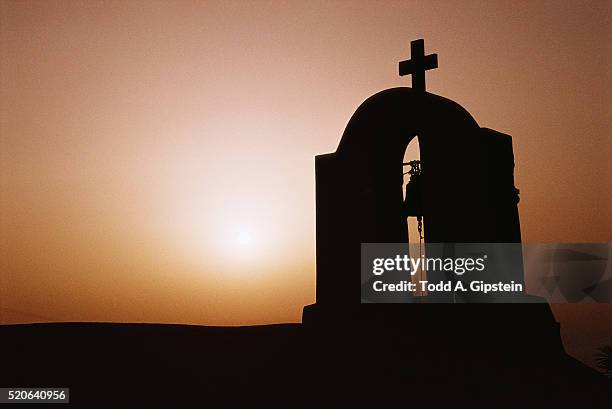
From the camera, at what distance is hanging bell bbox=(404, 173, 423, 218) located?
6918mm

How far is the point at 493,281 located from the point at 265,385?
10.4 feet

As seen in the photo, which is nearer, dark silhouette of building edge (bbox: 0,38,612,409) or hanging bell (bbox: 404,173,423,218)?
dark silhouette of building edge (bbox: 0,38,612,409)

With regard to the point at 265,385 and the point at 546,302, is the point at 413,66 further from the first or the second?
the point at 265,385

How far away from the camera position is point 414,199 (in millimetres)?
6945

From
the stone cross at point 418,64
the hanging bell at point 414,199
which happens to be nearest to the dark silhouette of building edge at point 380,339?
the stone cross at point 418,64

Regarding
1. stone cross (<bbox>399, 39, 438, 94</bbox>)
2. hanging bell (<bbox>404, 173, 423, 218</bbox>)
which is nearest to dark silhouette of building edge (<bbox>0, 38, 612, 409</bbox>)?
stone cross (<bbox>399, 39, 438, 94</bbox>)

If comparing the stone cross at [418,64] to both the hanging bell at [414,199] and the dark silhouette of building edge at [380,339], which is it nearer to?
the dark silhouette of building edge at [380,339]

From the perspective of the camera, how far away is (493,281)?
6398 mm

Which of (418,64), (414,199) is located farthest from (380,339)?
(418,64)

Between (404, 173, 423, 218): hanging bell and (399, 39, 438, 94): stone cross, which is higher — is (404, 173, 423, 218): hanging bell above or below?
below

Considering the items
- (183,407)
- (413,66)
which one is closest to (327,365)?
(183,407)

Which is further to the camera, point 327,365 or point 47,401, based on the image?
point 327,365

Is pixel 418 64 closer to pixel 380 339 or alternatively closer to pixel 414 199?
pixel 414 199

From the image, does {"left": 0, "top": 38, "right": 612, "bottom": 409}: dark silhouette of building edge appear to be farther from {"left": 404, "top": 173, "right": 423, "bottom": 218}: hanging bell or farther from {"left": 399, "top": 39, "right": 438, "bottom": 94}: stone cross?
{"left": 404, "top": 173, "right": 423, "bottom": 218}: hanging bell
